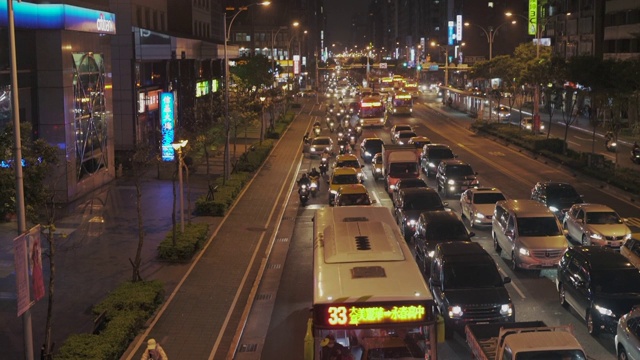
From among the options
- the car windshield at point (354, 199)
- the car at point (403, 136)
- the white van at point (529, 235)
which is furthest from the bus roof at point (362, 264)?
the car at point (403, 136)

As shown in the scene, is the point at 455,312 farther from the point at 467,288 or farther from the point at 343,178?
the point at 343,178

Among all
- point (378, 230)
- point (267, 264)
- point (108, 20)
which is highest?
point (108, 20)

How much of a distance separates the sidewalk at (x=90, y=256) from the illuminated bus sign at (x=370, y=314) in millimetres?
7626

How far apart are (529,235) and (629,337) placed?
355 inches

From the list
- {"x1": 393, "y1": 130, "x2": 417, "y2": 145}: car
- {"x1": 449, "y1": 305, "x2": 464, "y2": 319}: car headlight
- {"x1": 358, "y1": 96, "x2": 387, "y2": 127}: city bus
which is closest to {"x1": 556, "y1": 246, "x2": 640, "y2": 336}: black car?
{"x1": 449, "y1": 305, "x2": 464, "y2": 319}: car headlight

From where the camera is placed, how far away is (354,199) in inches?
1257

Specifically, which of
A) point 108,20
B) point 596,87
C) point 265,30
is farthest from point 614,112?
point 265,30

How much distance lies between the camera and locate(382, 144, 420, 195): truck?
39.4 meters

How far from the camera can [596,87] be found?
167ft

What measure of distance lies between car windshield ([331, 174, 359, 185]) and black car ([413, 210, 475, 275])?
1197cm

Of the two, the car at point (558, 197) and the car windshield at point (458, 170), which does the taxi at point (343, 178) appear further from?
the car at point (558, 197)

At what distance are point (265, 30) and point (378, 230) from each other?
148 m

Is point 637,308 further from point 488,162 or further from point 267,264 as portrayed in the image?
point 488,162

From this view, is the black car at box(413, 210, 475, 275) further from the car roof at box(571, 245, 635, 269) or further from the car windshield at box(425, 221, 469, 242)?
the car roof at box(571, 245, 635, 269)
